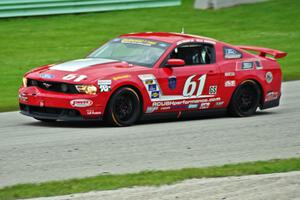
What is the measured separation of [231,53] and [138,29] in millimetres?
11307

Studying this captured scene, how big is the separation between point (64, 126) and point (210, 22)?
14859 millimetres

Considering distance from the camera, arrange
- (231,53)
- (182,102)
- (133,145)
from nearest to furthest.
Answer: (133,145)
(182,102)
(231,53)

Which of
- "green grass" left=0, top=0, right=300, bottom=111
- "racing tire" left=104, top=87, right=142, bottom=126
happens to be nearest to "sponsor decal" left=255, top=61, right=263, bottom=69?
"racing tire" left=104, top=87, right=142, bottom=126

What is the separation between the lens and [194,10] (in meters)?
28.4

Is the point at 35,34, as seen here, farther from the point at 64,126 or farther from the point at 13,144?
the point at 13,144

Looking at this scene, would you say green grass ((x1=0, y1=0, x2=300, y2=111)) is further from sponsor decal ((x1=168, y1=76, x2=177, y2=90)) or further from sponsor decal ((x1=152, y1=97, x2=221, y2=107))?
sponsor decal ((x1=168, y1=76, x2=177, y2=90))

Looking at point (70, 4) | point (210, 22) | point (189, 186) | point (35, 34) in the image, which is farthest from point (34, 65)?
point (189, 186)

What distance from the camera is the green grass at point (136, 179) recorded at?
24.9ft

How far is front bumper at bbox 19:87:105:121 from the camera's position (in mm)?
11656

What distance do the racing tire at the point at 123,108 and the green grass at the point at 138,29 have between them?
623 cm

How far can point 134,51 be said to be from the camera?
12.8 m

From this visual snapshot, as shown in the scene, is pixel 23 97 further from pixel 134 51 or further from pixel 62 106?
pixel 134 51

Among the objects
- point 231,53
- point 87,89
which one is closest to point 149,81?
point 87,89

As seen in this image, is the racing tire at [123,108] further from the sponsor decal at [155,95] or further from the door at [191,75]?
the door at [191,75]
